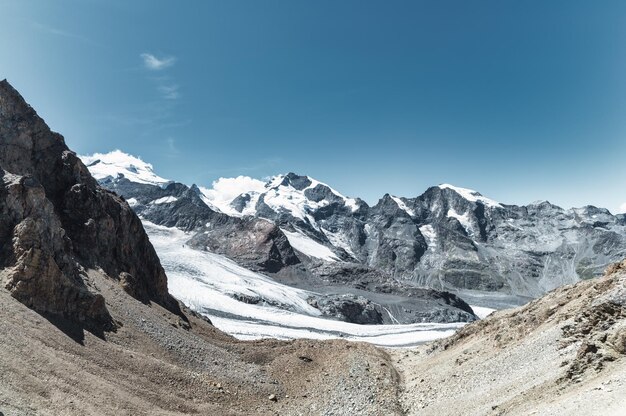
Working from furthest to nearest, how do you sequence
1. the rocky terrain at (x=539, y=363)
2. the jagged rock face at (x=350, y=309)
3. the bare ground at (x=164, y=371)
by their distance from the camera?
the jagged rock face at (x=350, y=309), the bare ground at (x=164, y=371), the rocky terrain at (x=539, y=363)

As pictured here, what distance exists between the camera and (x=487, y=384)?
27672 mm

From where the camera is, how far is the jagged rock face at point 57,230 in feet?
109

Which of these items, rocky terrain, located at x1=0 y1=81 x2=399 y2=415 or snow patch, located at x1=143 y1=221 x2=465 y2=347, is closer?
rocky terrain, located at x1=0 y1=81 x2=399 y2=415

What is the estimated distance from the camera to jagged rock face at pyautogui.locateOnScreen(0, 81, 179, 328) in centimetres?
3328

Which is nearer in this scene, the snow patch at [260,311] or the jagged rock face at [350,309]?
the snow patch at [260,311]

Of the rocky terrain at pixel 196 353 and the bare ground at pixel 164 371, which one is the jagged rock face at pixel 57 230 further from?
the bare ground at pixel 164 371

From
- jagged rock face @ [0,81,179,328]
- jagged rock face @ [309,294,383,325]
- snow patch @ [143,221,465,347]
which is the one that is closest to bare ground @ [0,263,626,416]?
jagged rock face @ [0,81,179,328]

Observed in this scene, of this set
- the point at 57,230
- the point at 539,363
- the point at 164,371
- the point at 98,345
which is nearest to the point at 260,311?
the point at 57,230

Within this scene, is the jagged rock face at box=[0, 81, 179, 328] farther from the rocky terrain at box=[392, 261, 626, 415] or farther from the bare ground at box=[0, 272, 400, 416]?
the rocky terrain at box=[392, 261, 626, 415]

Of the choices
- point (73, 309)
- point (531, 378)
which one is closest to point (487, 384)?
point (531, 378)

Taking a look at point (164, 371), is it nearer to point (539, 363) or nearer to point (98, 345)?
point (98, 345)

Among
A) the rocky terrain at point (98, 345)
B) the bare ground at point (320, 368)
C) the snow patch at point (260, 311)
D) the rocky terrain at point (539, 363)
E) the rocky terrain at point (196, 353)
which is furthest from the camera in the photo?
the snow patch at point (260, 311)

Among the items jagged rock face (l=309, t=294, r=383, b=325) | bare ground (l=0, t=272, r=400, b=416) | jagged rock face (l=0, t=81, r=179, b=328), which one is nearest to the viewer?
bare ground (l=0, t=272, r=400, b=416)

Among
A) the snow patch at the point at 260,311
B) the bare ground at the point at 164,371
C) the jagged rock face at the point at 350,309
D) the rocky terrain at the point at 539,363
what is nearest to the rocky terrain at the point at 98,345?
the bare ground at the point at 164,371
